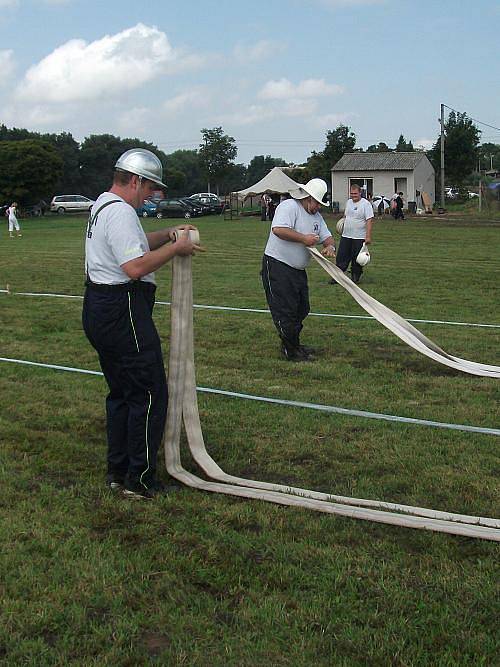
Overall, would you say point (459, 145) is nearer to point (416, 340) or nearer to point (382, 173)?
point (382, 173)

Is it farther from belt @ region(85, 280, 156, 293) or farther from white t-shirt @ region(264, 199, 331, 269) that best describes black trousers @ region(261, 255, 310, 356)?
belt @ region(85, 280, 156, 293)

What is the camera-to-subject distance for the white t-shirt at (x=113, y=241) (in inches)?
181

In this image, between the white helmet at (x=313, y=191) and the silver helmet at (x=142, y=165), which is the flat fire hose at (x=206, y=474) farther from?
the white helmet at (x=313, y=191)

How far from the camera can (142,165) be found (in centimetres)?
476

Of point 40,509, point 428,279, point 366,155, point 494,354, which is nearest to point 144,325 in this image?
point 40,509

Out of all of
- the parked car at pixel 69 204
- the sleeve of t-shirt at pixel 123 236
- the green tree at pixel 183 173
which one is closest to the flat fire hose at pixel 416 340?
Result: the sleeve of t-shirt at pixel 123 236

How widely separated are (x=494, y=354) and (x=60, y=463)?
17.0ft

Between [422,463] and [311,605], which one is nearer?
[311,605]

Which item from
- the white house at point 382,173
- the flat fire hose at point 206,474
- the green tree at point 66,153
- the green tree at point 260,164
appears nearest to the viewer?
the flat fire hose at point 206,474

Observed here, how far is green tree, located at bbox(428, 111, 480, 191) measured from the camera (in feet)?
193

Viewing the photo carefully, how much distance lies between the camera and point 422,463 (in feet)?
17.8

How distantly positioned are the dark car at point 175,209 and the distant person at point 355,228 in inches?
1613

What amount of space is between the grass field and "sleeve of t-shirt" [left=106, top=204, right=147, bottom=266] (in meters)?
1.43

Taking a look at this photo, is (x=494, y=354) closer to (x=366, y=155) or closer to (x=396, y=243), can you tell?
(x=396, y=243)
